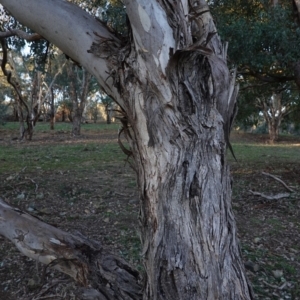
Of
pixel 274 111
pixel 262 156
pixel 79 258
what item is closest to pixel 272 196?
pixel 79 258

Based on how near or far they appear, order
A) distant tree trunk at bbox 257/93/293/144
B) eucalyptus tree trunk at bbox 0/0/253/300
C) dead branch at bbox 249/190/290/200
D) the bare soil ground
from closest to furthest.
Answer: eucalyptus tree trunk at bbox 0/0/253/300 < the bare soil ground < dead branch at bbox 249/190/290/200 < distant tree trunk at bbox 257/93/293/144

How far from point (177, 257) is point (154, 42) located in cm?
118

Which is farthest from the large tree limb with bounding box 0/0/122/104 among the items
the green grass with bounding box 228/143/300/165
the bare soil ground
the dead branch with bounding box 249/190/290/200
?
the green grass with bounding box 228/143/300/165

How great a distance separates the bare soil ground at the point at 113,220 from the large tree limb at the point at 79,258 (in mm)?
215

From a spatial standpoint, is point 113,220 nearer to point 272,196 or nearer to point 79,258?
point 79,258

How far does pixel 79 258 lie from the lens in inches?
101

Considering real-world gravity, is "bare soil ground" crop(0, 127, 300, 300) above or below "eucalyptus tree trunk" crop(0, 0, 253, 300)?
below

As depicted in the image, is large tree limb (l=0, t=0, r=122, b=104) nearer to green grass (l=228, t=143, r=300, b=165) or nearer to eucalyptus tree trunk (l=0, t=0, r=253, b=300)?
eucalyptus tree trunk (l=0, t=0, r=253, b=300)

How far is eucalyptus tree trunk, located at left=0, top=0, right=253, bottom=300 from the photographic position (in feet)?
6.72

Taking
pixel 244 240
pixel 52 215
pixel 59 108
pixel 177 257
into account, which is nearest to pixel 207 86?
pixel 177 257

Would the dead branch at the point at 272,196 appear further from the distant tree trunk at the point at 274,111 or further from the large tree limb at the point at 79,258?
the distant tree trunk at the point at 274,111

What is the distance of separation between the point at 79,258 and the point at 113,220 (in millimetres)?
2503

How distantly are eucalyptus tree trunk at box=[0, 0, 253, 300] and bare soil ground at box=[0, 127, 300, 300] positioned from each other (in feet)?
3.43

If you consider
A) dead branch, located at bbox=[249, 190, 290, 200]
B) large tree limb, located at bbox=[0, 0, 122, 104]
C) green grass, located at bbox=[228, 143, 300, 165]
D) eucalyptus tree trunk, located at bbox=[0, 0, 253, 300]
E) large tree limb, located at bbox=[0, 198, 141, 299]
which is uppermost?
large tree limb, located at bbox=[0, 0, 122, 104]
